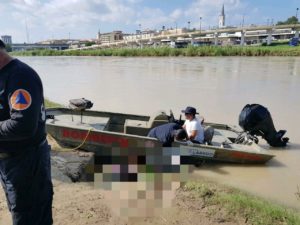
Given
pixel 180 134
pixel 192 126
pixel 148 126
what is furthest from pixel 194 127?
pixel 148 126

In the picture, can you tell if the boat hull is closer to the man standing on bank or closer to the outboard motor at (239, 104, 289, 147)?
the outboard motor at (239, 104, 289, 147)

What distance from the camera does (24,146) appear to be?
237cm

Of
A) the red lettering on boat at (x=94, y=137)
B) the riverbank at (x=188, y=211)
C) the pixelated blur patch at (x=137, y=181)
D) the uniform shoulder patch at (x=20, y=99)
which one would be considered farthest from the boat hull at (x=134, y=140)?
the uniform shoulder patch at (x=20, y=99)

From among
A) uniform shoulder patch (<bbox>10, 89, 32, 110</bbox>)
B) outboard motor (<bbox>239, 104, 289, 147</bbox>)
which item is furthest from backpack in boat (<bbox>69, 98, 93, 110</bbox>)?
uniform shoulder patch (<bbox>10, 89, 32, 110</bbox>)

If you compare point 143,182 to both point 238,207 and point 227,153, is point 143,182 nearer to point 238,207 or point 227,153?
point 238,207

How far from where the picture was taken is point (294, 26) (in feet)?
245

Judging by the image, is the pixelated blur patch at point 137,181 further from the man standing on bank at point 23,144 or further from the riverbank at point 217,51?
the riverbank at point 217,51

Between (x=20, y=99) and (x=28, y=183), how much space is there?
0.61 meters

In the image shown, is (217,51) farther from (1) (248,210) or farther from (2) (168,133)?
(1) (248,210)

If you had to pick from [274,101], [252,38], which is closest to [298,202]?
[274,101]

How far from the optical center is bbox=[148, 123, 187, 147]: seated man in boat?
6.56 metres

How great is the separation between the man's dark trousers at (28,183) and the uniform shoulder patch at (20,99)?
0.32m

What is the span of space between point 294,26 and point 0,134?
80.7m

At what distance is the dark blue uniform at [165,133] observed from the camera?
21.5 ft
